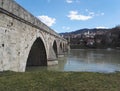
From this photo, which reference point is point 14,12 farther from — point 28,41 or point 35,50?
point 35,50

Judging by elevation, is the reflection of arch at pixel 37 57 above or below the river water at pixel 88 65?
above

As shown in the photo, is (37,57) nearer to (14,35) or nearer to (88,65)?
(88,65)

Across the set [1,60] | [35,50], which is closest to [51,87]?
[1,60]

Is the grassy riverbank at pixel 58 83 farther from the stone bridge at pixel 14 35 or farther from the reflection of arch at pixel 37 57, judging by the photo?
the reflection of arch at pixel 37 57

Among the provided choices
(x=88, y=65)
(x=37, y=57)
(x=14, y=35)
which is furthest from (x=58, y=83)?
(x=88, y=65)

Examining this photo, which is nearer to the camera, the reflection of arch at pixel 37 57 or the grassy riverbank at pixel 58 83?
the grassy riverbank at pixel 58 83

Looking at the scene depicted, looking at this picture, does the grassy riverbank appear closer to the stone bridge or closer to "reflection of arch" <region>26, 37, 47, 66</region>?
the stone bridge

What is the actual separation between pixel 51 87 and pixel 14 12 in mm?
4731

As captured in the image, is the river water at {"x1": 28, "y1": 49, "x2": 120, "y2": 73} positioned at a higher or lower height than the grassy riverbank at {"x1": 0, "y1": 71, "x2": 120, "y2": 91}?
lower

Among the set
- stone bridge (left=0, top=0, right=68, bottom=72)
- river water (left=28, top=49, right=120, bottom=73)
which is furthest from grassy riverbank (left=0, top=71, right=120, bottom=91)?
river water (left=28, top=49, right=120, bottom=73)

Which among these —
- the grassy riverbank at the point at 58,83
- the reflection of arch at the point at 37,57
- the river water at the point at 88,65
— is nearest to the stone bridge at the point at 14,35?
the grassy riverbank at the point at 58,83

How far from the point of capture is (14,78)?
20.8 feet

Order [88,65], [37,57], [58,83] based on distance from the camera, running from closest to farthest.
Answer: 1. [58,83]
2. [37,57]
3. [88,65]

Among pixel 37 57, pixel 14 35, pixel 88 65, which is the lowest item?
pixel 88 65
